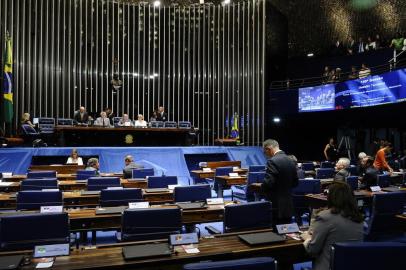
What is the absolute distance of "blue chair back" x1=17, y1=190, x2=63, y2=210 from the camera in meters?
4.44

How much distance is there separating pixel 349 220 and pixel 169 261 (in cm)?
127

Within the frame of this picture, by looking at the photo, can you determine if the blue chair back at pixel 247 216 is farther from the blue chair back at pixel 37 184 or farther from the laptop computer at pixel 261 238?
the blue chair back at pixel 37 184

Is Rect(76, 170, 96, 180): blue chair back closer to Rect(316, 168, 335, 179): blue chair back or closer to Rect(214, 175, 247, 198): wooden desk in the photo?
Rect(214, 175, 247, 198): wooden desk

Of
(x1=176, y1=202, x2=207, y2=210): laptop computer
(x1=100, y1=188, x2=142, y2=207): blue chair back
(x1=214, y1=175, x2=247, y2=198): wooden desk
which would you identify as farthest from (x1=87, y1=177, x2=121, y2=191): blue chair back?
(x1=214, y1=175, x2=247, y2=198): wooden desk

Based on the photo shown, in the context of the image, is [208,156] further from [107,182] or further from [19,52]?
[19,52]

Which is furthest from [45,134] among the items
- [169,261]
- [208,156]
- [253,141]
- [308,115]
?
[169,261]

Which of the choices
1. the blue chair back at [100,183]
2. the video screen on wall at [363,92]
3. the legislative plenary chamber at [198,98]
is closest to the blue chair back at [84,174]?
the legislative plenary chamber at [198,98]

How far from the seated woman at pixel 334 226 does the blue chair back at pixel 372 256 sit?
0.40 meters

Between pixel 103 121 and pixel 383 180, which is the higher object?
pixel 103 121

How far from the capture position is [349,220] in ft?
8.64

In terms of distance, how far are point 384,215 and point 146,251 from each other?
127 inches

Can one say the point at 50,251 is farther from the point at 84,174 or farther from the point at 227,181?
the point at 227,181

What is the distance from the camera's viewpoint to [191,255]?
2.59m

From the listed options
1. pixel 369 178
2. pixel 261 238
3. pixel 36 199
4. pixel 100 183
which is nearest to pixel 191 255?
pixel 261 238
